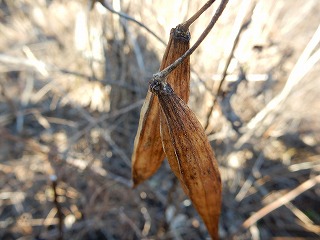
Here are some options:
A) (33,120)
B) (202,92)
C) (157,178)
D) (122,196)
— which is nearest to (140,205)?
(122,196)

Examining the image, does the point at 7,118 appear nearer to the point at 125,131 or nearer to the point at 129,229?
the point at 125,131

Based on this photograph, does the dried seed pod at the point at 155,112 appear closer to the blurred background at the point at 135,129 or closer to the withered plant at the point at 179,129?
the withered plant at the point at 179,129

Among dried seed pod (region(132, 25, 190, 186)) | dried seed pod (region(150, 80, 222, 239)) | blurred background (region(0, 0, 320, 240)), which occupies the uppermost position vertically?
blurred background (region(0, 0, 320, 240))

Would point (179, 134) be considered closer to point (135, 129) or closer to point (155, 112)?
point (155, 112)

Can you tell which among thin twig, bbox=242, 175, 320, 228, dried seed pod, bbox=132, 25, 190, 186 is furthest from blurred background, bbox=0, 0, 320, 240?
dried seed pod, bbox=132, 25, 190, 186

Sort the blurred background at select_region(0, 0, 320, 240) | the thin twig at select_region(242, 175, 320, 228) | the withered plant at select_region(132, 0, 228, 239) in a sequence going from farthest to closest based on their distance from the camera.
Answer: the blurred background at select_region(0, 0, 320, 240), the thin twig at select_region(242, 175, 320, 228), the withered plant at select_region(132, 0, 228, 239)

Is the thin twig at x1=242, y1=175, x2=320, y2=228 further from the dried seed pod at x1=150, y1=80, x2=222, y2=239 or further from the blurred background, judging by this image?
the dried seed pod at x1=150, y1=80, x2=222, y2=239

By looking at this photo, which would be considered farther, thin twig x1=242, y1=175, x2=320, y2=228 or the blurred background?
the blurred background

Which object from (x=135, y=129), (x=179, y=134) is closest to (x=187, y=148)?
(x=179, y=134)
